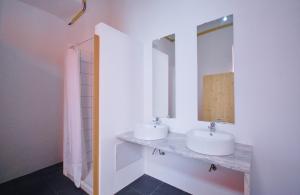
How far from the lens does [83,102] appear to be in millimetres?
2035

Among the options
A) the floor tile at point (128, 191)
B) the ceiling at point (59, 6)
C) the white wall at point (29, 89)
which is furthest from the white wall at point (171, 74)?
the white wall at point (29, 89)

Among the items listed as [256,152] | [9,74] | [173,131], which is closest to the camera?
[256,152]

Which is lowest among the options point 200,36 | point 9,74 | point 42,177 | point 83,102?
point 42,177

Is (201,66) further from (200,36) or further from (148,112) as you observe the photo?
(148,112)

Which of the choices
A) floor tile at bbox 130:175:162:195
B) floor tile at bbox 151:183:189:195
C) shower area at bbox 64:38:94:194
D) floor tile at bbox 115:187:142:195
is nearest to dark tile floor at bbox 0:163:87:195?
shower area at bbox 64:38:94:194

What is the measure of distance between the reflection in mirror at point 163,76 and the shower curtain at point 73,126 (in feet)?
3.14

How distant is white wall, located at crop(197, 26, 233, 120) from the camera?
1.36 m

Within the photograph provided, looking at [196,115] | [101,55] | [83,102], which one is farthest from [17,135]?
[196,115]

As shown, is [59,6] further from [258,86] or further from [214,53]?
[258,86]

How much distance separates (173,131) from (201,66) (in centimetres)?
81

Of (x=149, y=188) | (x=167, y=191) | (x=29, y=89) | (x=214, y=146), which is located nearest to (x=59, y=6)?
(x=29, y=89)

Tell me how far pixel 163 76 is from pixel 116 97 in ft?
2.17

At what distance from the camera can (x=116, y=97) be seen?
1548mm

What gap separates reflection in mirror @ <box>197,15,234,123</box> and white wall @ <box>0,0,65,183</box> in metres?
2.15
